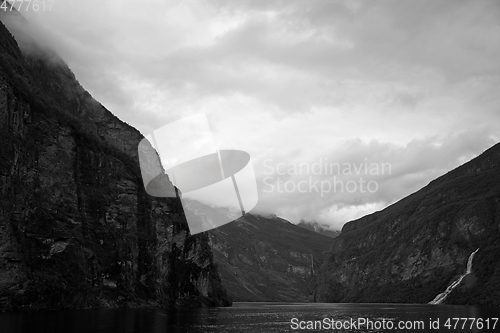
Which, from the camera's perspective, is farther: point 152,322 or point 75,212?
point 75,212

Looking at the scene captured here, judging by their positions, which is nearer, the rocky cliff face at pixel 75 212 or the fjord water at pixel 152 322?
the fjord water at pixel 152 322

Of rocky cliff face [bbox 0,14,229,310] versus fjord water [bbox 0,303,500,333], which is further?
rocky cliff face [bbox 0,14,229,310]

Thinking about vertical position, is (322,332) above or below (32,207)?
below

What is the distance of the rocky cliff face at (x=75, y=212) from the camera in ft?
322

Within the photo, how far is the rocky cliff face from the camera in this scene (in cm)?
9806

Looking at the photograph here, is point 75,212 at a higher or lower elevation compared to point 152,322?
higher

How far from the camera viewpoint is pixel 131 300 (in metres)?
130

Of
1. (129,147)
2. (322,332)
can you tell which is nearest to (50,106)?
(129,147)

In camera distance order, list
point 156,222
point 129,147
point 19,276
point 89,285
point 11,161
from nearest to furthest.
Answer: point 19,276
point 11,161
point 89,285
point 156,222
point 129,147

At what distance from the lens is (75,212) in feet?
403

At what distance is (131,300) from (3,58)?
74.4 m

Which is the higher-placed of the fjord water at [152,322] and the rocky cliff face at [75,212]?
the rocky cliff face at [75,212]

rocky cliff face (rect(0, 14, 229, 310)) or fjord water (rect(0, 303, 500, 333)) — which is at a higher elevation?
rocky cliff face (rect(0, 14, 229, 310))

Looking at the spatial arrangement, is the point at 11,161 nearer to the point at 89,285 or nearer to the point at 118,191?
the point at 89,285
